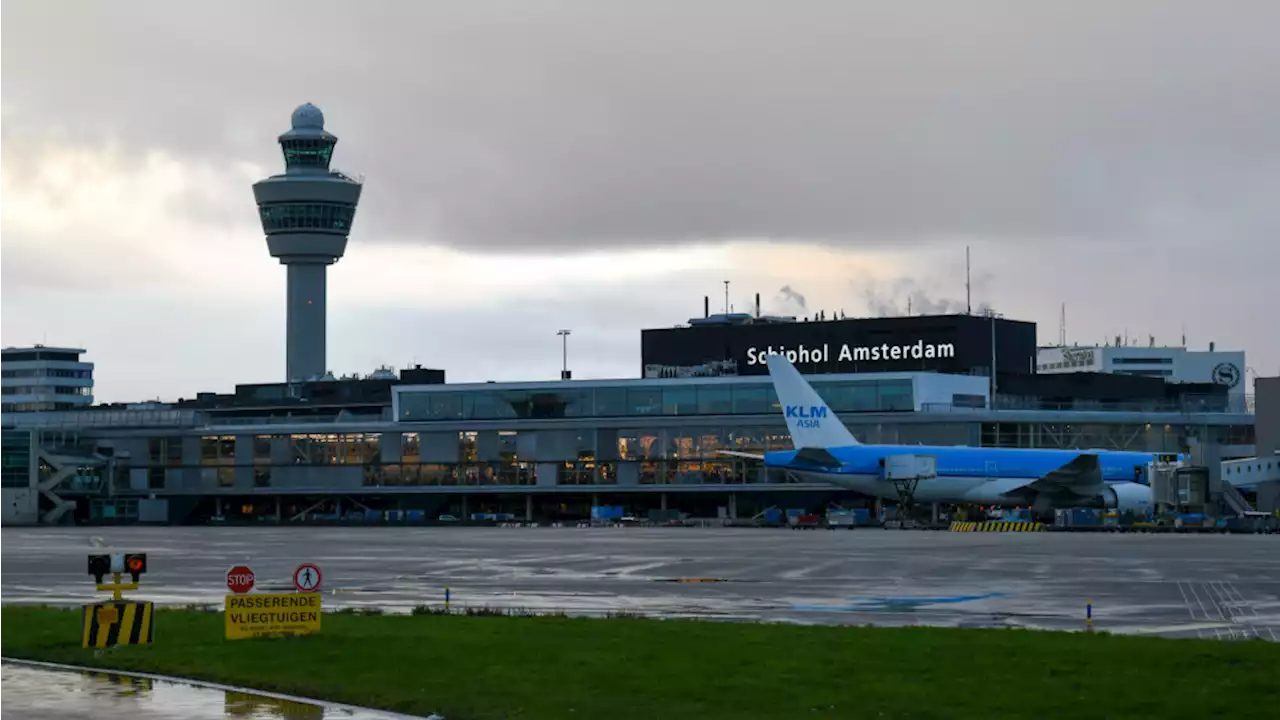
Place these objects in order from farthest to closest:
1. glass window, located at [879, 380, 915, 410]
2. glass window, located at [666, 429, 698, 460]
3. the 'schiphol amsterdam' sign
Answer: the 'schiphol amsterdam' sign < glass window, located at [666, 429, 698, 460] < glass window, located at [879, 380, 915, 410]

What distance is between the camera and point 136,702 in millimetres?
24266

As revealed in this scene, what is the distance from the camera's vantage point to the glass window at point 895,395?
14525 centimetres

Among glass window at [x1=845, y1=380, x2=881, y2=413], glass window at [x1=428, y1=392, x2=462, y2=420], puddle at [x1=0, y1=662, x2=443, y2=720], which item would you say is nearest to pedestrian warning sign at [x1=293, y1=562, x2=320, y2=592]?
puddle at [x1=0, y1=662, x2=443, y2=720]

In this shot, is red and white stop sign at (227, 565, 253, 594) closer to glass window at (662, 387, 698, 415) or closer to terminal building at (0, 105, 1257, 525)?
terminal building at (0, 105, 1257, 525)

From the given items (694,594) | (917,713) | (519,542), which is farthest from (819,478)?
(917,713)

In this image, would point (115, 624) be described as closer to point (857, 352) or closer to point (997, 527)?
point (997, 527)

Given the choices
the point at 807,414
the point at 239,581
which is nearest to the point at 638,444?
Answer: the point at 807,414

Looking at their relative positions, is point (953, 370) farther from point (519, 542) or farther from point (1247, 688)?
point (1247, 688)

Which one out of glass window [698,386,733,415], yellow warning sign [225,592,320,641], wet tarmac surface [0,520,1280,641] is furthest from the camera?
glass window [698,386,733,415]

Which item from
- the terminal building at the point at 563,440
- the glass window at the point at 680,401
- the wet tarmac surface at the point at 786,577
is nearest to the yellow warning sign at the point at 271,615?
the wet tarmac surface at the point at 786,577

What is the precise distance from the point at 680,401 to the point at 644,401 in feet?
12.0

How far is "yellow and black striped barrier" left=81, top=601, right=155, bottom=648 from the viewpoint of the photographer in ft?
103

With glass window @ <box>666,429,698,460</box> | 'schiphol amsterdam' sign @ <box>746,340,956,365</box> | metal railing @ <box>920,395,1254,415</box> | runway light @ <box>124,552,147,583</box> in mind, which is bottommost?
runway light @ <box>124,552,147,583</box>

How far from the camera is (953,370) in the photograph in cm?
16150
